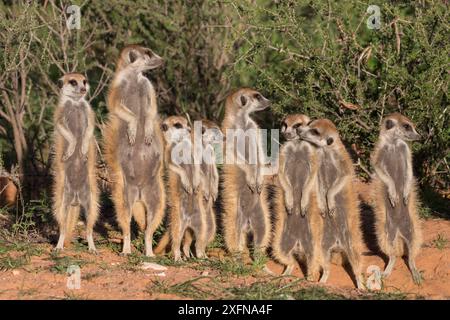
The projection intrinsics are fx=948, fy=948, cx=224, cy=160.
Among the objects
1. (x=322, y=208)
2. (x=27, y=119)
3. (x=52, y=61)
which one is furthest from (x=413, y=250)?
(x=27, y=119)

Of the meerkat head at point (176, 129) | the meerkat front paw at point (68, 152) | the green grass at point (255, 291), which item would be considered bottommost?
the green grass at point (255, 291)

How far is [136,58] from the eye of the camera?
25.6 ft

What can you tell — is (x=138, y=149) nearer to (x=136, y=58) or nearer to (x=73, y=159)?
(x=73, y=159)

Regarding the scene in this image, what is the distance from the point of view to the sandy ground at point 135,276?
6012 mm

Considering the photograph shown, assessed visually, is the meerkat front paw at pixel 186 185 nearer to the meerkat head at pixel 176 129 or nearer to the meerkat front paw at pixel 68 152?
the meerkat head at pixel 176 129

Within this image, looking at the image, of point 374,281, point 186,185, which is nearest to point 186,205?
point 186,185

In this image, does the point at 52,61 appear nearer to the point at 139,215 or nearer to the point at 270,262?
the point at 139,215

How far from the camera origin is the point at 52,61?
365 inches

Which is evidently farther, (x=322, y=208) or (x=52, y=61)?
(x=52, y=61)

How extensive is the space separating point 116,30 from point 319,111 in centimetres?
279

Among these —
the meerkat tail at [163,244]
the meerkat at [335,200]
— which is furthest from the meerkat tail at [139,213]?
the meerkat at [335,200]

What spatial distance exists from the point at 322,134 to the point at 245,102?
80cm

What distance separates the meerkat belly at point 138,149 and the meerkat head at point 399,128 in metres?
1.85

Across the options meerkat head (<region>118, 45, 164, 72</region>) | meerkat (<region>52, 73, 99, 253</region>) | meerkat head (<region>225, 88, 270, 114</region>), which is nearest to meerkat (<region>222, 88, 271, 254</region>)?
meerkat head (<region>225, 88, 270, 114</region>)
